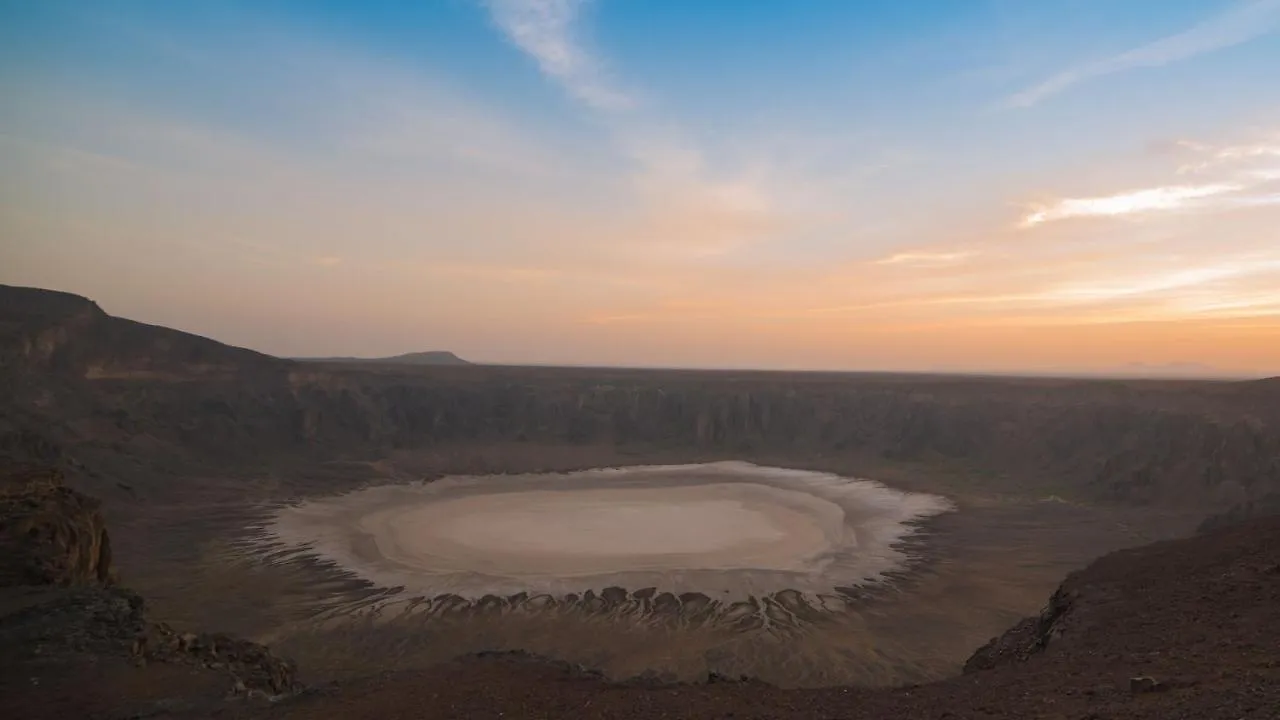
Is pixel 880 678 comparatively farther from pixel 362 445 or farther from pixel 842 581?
pixel 362 445

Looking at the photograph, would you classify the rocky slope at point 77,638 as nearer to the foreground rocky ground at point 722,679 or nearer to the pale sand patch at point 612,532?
the foreground rocky ground at point 722,679

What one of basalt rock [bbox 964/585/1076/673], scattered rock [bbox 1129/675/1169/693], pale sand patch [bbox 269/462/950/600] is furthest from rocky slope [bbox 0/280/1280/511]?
scattered rock [bbox 1129/675/1169/693]

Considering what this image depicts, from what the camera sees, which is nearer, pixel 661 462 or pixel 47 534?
pixel 47 534

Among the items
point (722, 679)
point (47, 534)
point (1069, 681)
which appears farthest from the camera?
point (47, 534)

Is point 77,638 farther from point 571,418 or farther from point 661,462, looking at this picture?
point 571,418

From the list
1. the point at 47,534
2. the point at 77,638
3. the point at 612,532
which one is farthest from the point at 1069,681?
the point at 612,532

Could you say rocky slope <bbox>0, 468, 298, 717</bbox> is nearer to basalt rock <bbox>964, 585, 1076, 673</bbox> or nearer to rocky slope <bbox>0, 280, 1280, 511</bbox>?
basalt rock <bbox>964, 585, 1076, 673</bbox>
